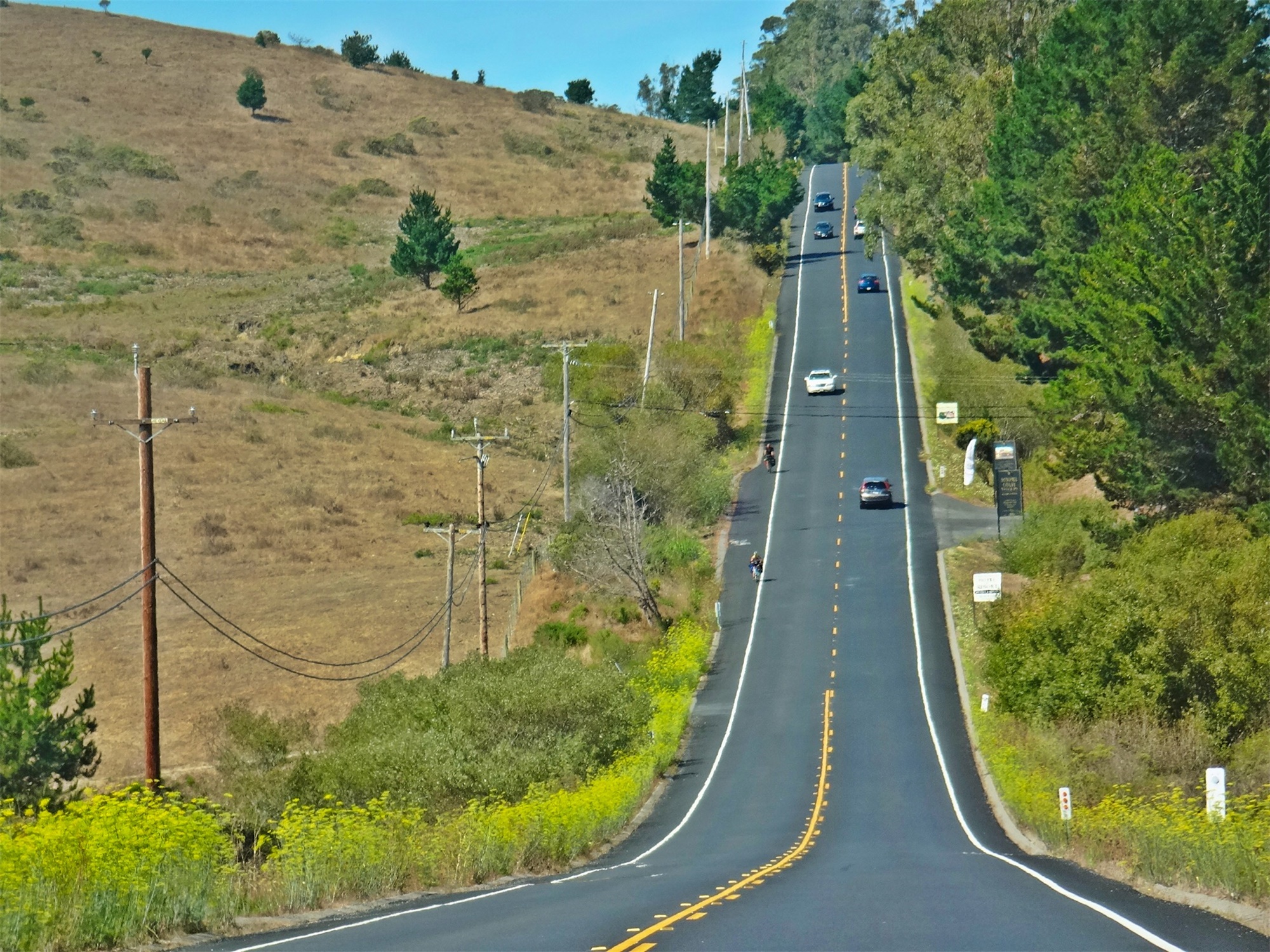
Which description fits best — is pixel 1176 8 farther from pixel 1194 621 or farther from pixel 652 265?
pixel 652 265

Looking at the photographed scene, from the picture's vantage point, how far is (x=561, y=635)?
61.4 meters

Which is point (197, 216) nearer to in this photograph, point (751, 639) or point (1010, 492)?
point (1010, 492)

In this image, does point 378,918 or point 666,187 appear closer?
point 378,918

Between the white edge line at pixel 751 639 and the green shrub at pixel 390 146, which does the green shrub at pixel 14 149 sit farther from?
the white edge line at pixel 751 639

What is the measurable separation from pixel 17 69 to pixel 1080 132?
152m

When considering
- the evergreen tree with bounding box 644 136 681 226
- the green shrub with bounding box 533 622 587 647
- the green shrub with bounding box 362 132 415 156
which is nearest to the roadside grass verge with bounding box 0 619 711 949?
the green shrub with bounding box 533 622 587 647

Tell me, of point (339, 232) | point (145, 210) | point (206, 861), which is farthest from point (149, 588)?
point (145, 210)

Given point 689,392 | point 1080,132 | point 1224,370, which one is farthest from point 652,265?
point 1224,370

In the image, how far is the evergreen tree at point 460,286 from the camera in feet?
401

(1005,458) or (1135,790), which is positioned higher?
(1005,458)

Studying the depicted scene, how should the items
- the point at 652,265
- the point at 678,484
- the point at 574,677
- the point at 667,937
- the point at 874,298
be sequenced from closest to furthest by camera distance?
1. the point at 667,937
2. the point at 574,677
3. the point at 678,484
4. the point at 874,298
5. the point at 652,265

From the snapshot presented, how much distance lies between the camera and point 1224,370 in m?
47.0

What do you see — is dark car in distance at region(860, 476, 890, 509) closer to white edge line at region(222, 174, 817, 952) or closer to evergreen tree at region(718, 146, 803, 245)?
white edge line at region(222, 174, 817, 952)

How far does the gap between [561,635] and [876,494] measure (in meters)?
21.8
